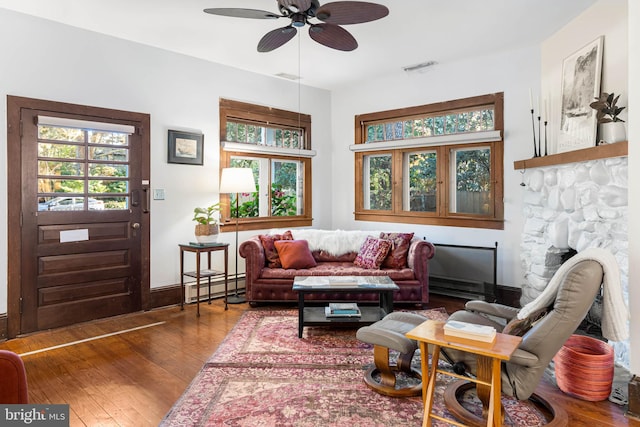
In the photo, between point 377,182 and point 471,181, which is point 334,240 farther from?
point 471,181

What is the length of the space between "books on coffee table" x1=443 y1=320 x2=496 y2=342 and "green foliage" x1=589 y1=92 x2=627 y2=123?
2.01 m

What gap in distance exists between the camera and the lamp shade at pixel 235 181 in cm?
482

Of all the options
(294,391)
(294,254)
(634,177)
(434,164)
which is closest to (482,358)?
(294,391)

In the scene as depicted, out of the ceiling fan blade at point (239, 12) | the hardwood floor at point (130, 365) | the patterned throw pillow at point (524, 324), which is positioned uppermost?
the ceiling fan blade at point (239, 12)

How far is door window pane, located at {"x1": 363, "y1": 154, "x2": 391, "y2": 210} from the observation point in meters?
5.94

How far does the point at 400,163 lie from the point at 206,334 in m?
3.44

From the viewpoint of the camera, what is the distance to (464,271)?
500 cm

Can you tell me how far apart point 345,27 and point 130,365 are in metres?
3.50

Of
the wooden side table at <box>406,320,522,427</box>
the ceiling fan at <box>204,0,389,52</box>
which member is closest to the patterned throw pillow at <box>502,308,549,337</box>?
the wooden side table at <box>406,320,522,427</box>

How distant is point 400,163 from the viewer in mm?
5734

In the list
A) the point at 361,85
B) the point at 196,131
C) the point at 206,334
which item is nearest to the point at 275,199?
the point at 196,131

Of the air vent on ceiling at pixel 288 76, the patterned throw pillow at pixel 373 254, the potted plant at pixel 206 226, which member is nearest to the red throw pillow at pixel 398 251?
the patterned throw pillow at pixel 373 254

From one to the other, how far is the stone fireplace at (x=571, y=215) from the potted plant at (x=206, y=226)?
3.43 meters

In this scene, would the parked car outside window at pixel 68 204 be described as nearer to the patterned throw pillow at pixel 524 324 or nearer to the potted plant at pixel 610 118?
the patterned throw pillow at pixel 524 324
